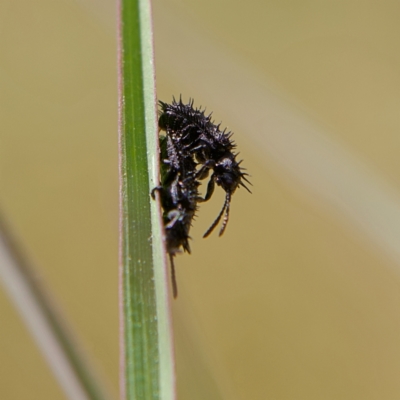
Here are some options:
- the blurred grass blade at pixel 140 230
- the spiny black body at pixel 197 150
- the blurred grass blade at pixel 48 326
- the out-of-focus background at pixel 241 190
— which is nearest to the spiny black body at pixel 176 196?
the spiny black body at pixel 197 150

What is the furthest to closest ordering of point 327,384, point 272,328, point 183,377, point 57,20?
1. point 57,20
2. point 272,328
3. point 327,384
4. point 183,377

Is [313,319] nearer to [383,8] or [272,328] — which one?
[272,328]

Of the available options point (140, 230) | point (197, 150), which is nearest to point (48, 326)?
point (140, 230)

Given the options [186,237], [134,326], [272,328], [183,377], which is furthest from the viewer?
[272,328]

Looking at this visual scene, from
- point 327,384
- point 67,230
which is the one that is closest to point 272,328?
point 327,384

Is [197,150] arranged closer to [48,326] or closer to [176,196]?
[176,196]

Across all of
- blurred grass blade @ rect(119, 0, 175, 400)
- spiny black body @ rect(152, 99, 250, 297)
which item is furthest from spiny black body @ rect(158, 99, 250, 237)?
blurred grass blade @ rect(119, 0, 175, 400)
